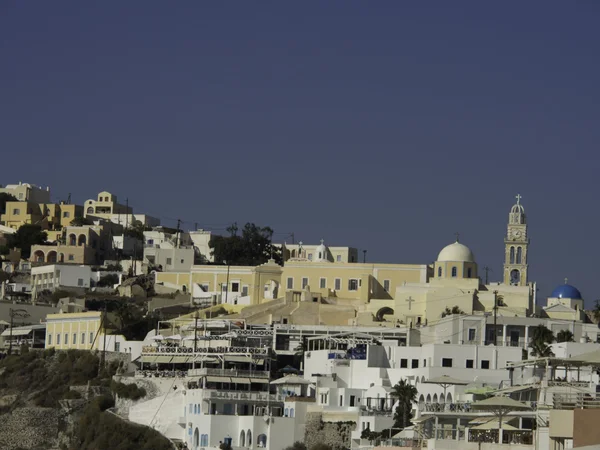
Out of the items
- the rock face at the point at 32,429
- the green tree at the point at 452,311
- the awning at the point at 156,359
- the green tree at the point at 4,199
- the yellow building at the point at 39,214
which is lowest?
the rock face at the point at 32,429

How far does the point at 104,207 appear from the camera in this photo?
136625 mm

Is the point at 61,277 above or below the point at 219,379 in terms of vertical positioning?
above

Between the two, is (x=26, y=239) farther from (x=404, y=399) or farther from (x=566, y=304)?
(x=404, y=399)

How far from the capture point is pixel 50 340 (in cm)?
9250

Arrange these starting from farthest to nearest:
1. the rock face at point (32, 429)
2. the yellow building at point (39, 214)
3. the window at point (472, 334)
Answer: the yellow building at point (39, 214), the rock face at point (32, 429), the window at point (472, 334)

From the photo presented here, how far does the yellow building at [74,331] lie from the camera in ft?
293

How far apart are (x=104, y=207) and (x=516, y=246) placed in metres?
45.3

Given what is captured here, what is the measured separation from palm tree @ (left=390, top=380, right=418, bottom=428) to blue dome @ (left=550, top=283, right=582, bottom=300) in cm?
3227

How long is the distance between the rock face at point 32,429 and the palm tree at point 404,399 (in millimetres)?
21060

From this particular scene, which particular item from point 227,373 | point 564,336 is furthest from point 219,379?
point 564,336

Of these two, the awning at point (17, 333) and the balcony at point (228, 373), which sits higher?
the awning at point (17, 333)

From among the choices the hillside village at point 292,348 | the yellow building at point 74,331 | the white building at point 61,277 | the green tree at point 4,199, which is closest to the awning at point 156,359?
the hillside village at point 292,348

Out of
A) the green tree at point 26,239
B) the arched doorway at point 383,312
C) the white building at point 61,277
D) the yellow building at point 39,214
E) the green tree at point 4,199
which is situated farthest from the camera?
the green tree at point 4,199

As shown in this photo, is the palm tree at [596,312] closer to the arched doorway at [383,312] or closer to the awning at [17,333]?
the arched doorway at [383,312]
